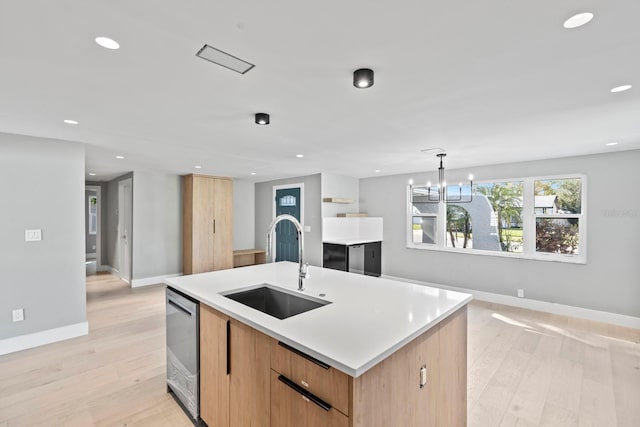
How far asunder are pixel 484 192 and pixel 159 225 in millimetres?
6219

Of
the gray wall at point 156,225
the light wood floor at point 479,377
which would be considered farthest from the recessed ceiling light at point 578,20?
the gray wall at point 156,225

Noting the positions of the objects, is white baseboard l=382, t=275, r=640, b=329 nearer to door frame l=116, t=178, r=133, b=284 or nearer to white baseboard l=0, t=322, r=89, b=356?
white baseboard l=0, t=322, r=89, b=356

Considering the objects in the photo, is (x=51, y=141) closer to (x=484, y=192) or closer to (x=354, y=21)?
(x=354, y=21)

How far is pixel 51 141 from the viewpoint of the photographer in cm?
329

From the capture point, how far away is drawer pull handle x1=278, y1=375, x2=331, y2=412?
113 cm

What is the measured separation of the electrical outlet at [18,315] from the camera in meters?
3.10

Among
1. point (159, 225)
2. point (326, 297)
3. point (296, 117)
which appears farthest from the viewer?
point (159, 225)

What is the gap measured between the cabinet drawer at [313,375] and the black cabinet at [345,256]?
4.22 m

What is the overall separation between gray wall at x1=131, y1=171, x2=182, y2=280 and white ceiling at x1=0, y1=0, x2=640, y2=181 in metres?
2.65

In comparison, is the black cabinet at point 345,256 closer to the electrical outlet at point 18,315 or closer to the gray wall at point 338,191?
the gray wall at point 338,191

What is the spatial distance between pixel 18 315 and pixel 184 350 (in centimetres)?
243

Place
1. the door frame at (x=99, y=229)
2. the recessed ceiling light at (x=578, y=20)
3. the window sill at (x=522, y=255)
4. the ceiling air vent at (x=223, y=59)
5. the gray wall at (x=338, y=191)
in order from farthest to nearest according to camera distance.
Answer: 1. the door frame at (x=99, y=229)
2. the gray wall at (x=338, y=191)
3. the window sill at (x=522, y=255)
4. the ceiling air vent at (x=223, y=59)
5. the recessed ceiling light at (x=578, y=20)

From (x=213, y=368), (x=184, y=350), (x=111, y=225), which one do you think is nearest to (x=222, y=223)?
(x=111, y=225)

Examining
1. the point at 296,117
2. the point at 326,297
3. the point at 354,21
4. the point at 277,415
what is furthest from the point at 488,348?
the point at 354,21
